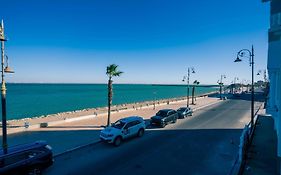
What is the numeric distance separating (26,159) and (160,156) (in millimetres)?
8082

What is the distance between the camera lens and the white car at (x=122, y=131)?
15.9 m

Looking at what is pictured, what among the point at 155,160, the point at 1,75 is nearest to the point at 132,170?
the point at 155,160

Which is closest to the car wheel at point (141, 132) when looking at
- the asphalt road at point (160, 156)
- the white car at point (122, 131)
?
the white car at point (122, 131)

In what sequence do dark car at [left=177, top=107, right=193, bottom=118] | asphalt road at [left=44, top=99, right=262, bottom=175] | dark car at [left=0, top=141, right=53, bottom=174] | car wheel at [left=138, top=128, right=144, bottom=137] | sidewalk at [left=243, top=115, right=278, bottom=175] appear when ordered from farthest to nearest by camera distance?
dark car at [left=177, top=107, right=193, bottom=118]
car wheel at [left=138, top=128, right=144, bottom=137]
asphalt road at [left=44, top=99, right=262, bottom=175]
sidewalk at [left=243, top=115, right=278, bottom=175]
dark car at [left=0, top=141, right=53, bottom=174]

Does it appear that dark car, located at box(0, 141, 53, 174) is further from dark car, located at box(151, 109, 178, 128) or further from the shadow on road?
dark car, located at box(151, 109, 178, 128)

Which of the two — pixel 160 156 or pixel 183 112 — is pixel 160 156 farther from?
pixel 183 112

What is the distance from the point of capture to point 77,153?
47.1ft

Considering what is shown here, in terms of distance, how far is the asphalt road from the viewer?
38.4 ft

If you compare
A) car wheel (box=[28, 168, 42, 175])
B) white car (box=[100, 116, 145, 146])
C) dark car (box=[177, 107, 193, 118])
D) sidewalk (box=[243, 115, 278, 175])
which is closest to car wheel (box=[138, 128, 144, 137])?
white car (box=[100, 116, 145, 146])

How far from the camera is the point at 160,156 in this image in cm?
1386

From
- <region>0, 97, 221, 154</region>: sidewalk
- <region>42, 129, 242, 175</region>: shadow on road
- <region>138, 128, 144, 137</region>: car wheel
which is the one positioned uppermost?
<region>138, 128, 144, 137</region>: car wheel

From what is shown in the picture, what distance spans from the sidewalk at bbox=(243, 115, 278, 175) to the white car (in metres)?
8.94

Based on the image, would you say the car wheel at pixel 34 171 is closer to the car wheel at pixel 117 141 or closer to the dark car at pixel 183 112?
the car wheel at pixel 117 141

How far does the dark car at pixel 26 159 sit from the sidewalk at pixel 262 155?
1107cm
